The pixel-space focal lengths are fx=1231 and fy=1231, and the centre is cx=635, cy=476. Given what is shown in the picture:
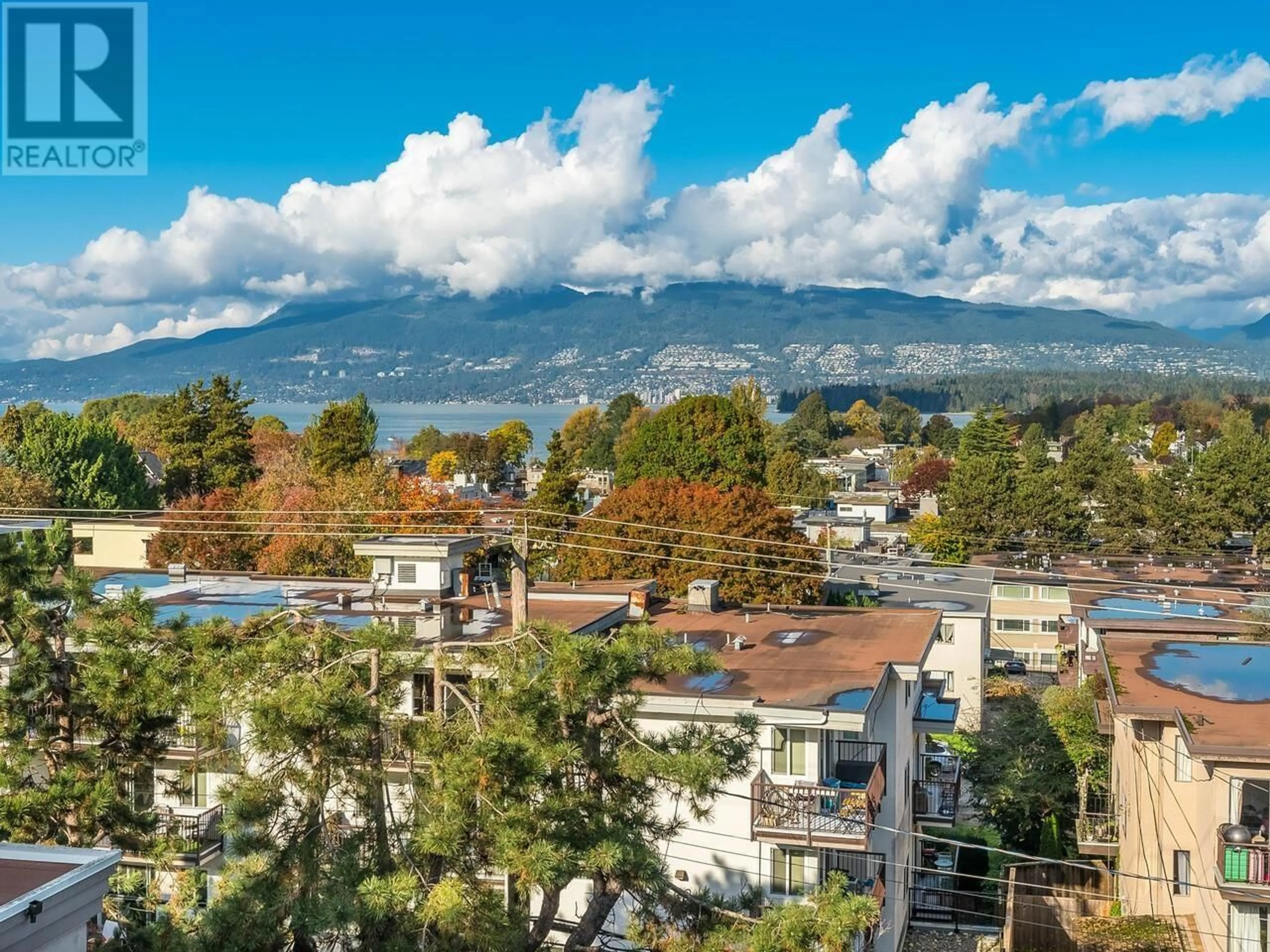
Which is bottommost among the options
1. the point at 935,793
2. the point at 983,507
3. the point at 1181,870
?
the point at 935,793

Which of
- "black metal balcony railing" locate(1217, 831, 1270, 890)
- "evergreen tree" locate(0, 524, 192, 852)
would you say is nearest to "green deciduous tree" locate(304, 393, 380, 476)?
"evergreen tree" locate(0, 524, 192, 852)

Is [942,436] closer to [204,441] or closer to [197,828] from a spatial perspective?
[204,441]

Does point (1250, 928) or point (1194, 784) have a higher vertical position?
point (1194, 784)

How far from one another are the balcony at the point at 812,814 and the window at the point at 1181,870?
430cm

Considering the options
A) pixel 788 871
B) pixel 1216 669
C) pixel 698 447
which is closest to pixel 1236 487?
pixel 698 447

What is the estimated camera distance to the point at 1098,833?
21.8 meters

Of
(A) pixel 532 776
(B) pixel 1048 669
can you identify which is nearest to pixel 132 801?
(A) pixel 532 776

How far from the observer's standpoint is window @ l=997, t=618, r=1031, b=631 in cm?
4575

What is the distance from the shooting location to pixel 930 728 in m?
22.1

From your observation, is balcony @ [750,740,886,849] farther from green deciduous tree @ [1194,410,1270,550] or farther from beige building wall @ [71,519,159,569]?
green deciduous tree @ [1194,410,1270,550]

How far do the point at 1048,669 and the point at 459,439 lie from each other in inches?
2710

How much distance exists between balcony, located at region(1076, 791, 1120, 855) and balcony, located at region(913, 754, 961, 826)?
227 cm

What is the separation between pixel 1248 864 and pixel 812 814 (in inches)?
185

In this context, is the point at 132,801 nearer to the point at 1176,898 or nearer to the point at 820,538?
the point at 1176,898
